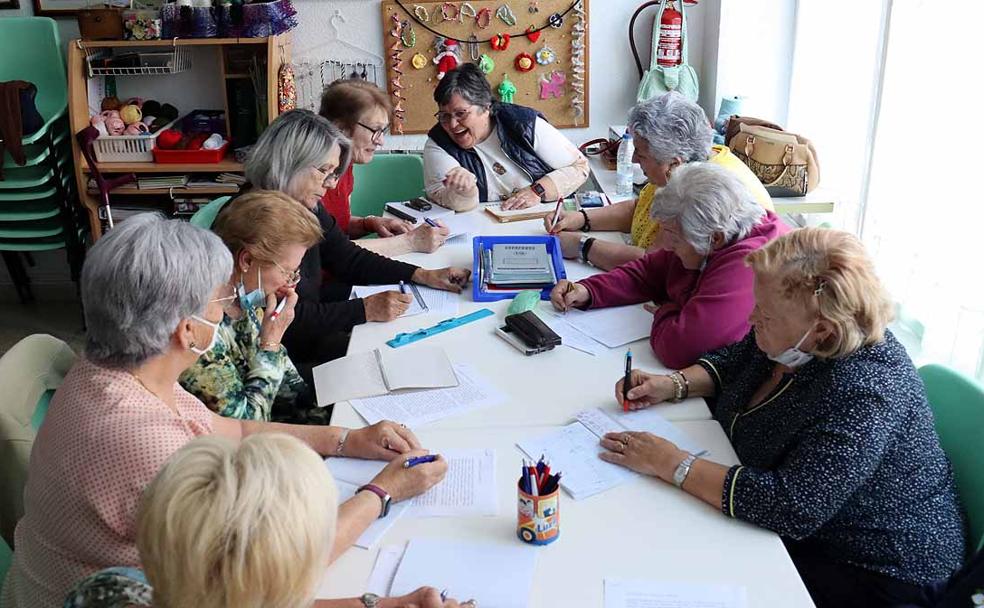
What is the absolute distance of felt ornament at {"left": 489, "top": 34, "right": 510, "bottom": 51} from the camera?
4.48 m

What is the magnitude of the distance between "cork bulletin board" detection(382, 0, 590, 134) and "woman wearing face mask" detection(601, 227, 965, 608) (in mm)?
3060

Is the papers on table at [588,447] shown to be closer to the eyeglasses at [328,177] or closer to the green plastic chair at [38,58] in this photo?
the eyeglasses at [328,177]

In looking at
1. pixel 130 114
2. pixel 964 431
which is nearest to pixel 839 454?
pixel 964 431

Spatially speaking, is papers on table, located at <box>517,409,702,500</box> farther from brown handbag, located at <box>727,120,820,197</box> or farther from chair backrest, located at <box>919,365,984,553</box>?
brown handbag, located at <box>727,120,820,197</box>

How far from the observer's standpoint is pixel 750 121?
3660 millimetres

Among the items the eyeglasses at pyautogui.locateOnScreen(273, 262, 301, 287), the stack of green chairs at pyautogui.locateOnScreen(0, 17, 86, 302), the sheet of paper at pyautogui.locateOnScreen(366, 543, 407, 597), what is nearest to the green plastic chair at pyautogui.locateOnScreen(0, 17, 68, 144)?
the stack of green chairs at pyautogui.locateOnScreen(0, 17, 86, 302)

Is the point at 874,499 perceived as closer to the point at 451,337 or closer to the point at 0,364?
the point at 451,337

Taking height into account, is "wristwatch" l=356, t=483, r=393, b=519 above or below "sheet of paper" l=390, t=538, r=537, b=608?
above

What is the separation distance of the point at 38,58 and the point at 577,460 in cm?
403

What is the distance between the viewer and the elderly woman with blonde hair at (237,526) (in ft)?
3.27

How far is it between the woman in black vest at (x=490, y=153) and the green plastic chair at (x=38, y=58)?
2.18m

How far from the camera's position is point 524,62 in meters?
4.51

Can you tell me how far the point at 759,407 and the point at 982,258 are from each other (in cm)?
105

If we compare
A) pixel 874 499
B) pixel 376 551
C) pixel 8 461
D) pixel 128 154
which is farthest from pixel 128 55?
pixel 874 499
